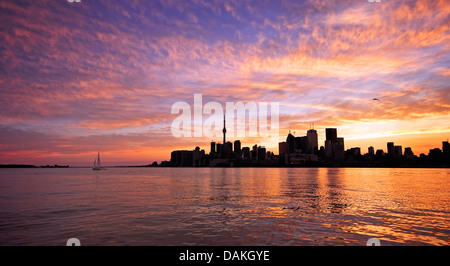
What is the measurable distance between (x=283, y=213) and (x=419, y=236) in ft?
44.2

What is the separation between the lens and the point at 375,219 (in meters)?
27.8

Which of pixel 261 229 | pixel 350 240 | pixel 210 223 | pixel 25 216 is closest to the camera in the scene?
pixel 350 240

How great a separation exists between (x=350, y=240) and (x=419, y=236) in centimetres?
619
